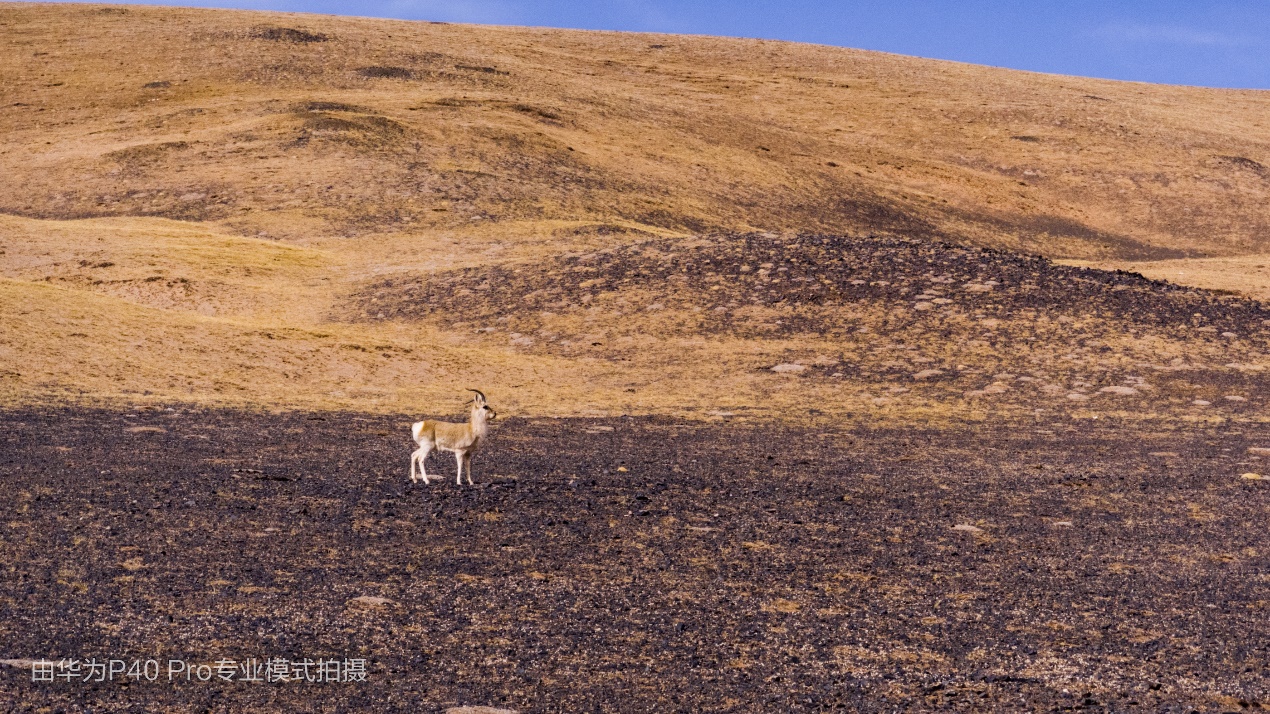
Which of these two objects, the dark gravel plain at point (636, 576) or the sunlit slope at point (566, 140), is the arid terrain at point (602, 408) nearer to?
the dark gravel plain at point (636, 576)

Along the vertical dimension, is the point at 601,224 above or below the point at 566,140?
below

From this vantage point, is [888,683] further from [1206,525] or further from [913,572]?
[1206,525]

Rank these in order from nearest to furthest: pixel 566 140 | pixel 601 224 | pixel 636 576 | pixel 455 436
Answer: pixel 636 576 → pixel 455 436 → pixel 601 224 → pixel 566 140

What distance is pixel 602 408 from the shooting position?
46.9 feet

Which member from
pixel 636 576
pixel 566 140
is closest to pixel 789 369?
pixel 636 576

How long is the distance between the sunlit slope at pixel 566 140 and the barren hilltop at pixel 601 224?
0.56ft

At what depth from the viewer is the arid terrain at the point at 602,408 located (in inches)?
218

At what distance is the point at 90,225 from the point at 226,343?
12.1 meters

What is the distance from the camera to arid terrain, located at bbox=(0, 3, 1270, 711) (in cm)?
553

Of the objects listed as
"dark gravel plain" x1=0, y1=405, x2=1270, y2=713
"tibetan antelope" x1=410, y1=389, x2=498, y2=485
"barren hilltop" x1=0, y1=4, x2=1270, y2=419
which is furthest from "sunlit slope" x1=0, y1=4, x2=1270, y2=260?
"tibetan antelope" x1=410, y1=389, x2=498, y2=485

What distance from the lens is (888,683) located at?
5113 millimetres

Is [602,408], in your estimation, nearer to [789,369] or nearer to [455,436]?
[789,369]

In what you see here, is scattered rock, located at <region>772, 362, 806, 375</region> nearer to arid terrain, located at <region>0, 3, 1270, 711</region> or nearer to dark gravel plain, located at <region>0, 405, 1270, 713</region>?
arid terrain, located at <region>0, 3, 1270, 711</region>

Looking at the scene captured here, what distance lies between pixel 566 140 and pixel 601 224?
31.8ft
